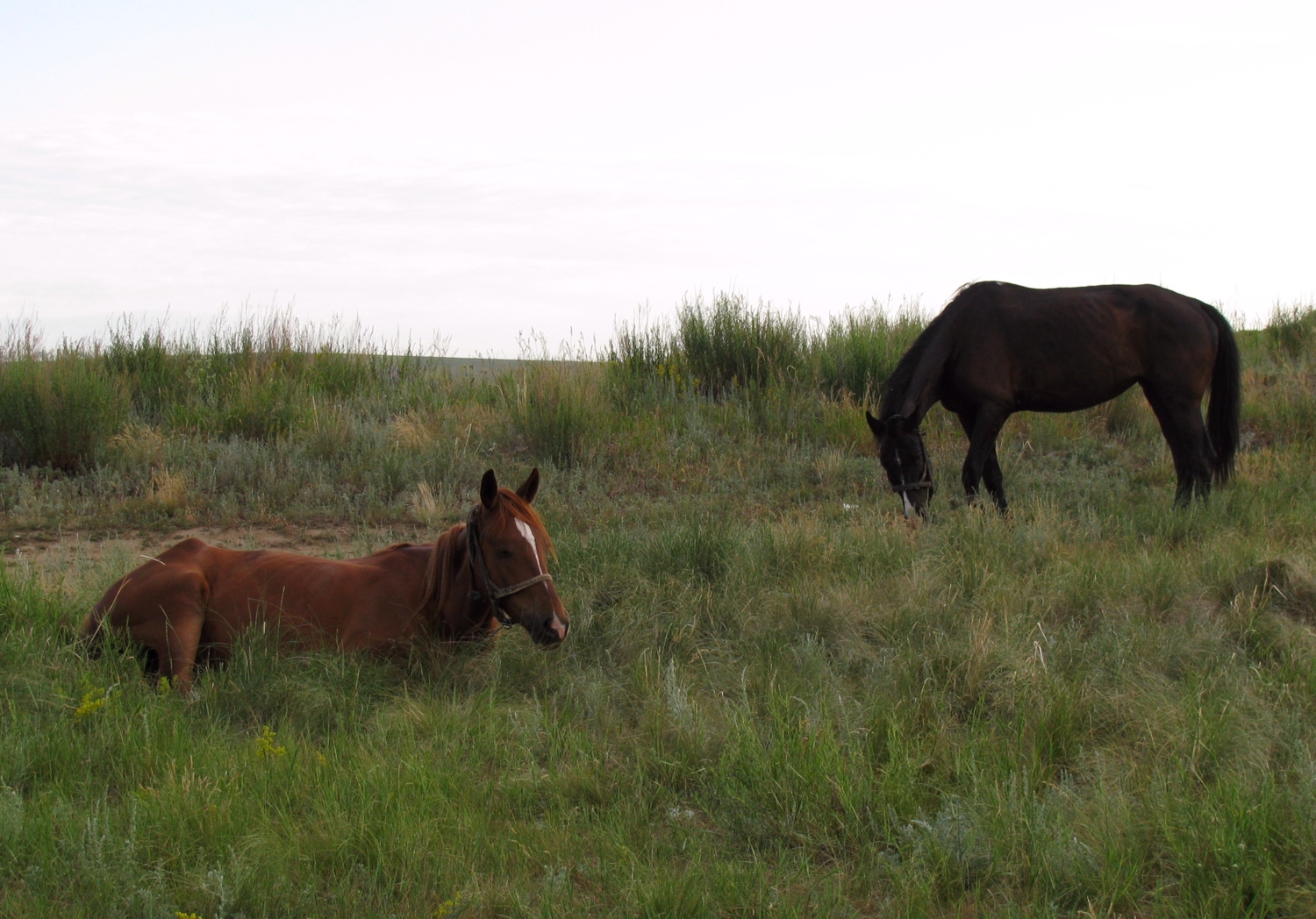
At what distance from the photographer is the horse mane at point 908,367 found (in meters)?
8.27

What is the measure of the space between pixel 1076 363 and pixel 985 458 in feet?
3.69

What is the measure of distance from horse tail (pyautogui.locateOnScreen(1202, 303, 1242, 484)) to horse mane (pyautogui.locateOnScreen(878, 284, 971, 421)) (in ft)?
7.31

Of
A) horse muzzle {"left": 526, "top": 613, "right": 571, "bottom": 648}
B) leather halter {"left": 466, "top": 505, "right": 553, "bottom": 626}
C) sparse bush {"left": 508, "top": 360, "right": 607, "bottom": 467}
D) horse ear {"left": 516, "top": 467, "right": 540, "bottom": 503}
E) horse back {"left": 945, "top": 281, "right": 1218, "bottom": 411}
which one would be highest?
horse back {"left": 945, "top": 281, "right": 1218, "bottom": 411}

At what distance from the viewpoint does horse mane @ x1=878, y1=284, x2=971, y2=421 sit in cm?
827

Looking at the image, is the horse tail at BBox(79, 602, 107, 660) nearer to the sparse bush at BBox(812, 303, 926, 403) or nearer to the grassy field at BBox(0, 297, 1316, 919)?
the grassy field at BBox(0, 297, 1316, 919)

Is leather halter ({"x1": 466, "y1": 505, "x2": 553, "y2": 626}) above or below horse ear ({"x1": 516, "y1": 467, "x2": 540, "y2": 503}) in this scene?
below

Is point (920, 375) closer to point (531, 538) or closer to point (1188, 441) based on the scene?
point (1188, 441)

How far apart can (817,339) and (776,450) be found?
4.24m

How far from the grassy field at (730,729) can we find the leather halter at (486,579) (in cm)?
40

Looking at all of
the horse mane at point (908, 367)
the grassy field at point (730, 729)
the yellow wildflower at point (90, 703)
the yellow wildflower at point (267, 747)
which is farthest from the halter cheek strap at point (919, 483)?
the yellow wildflower at point (90, 703)

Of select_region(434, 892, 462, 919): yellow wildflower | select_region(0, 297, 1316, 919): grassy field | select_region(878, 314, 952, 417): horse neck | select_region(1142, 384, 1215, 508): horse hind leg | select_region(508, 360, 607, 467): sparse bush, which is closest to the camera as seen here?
select_region(434, 892, 462, 919): yellow wildflower

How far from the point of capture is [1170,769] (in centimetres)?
357

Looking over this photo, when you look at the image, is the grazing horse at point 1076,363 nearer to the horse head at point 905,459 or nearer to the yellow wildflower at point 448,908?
the horse head at point 905,459

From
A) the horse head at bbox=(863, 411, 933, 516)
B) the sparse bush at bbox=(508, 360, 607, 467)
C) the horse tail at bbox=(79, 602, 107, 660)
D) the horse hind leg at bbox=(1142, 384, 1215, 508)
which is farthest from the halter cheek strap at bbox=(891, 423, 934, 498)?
the horse tail at bbox=(79, 602, 107, 660)
